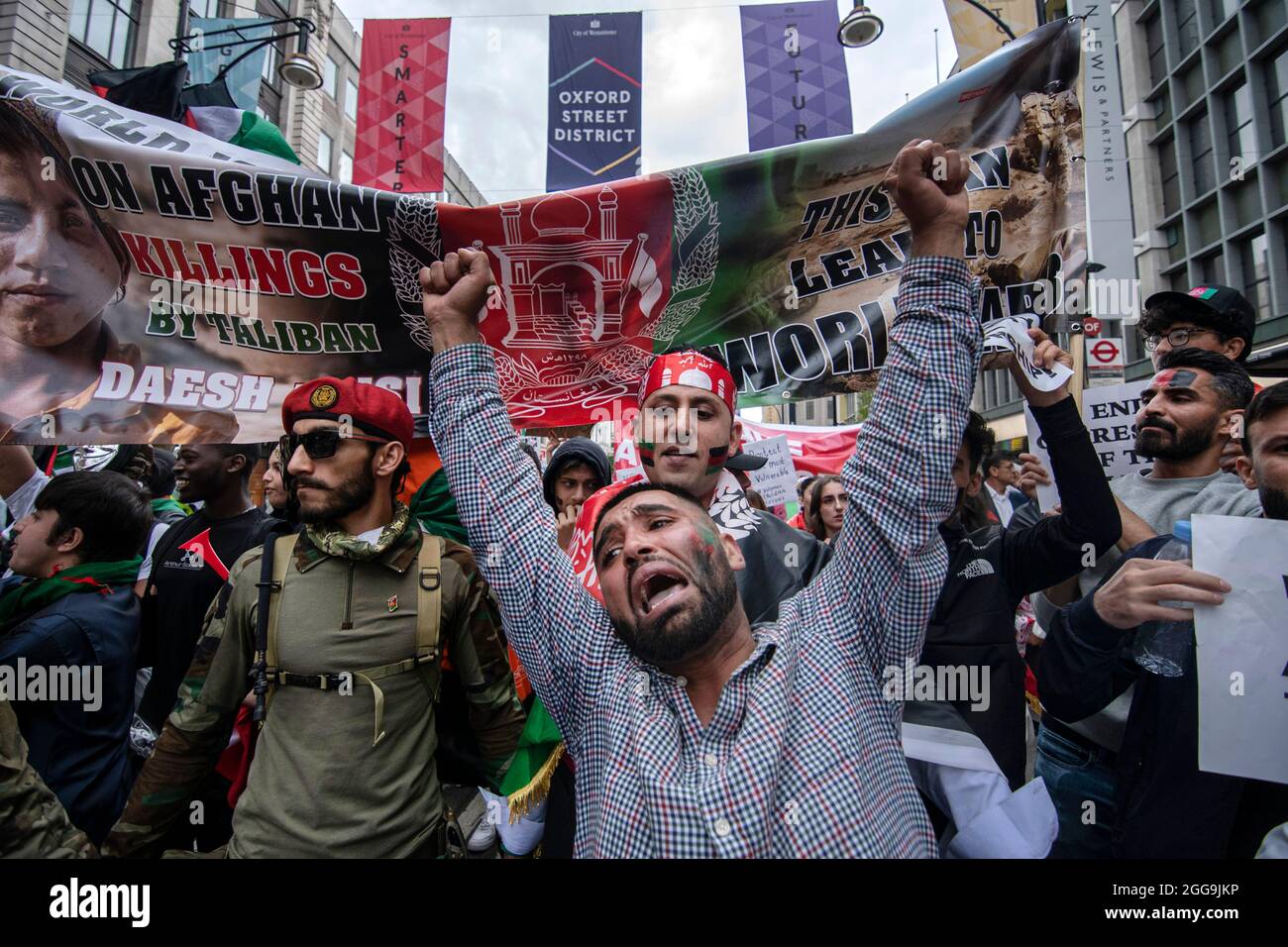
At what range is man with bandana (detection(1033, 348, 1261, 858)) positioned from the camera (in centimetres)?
245

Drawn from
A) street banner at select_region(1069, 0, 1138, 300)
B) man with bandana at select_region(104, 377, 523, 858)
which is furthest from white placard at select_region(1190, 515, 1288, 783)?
street banner at select_region(1069, 0, 1138, 300)

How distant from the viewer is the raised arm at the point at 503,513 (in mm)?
1729

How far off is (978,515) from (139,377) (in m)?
4.13

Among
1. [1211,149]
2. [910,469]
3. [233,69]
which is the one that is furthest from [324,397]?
[1211,149]

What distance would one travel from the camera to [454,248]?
282cm

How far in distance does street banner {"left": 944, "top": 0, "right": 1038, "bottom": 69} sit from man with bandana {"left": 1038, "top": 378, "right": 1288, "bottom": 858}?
509 cm

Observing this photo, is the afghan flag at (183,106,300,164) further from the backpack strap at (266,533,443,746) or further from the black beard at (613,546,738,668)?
the black beard at (613,546,738,668)

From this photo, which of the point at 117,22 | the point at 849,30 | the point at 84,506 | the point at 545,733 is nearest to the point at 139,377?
the point at 84,506

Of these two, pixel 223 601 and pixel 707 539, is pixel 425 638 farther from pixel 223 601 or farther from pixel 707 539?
pixel 707 539

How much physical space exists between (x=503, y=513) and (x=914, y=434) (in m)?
1.02

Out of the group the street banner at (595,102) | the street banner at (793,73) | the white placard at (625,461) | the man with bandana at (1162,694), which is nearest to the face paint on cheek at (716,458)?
the white placard at (625,461)

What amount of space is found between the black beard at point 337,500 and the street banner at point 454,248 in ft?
2.35

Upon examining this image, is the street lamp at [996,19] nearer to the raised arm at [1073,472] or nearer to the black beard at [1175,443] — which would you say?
the black beard at [1175,443]
